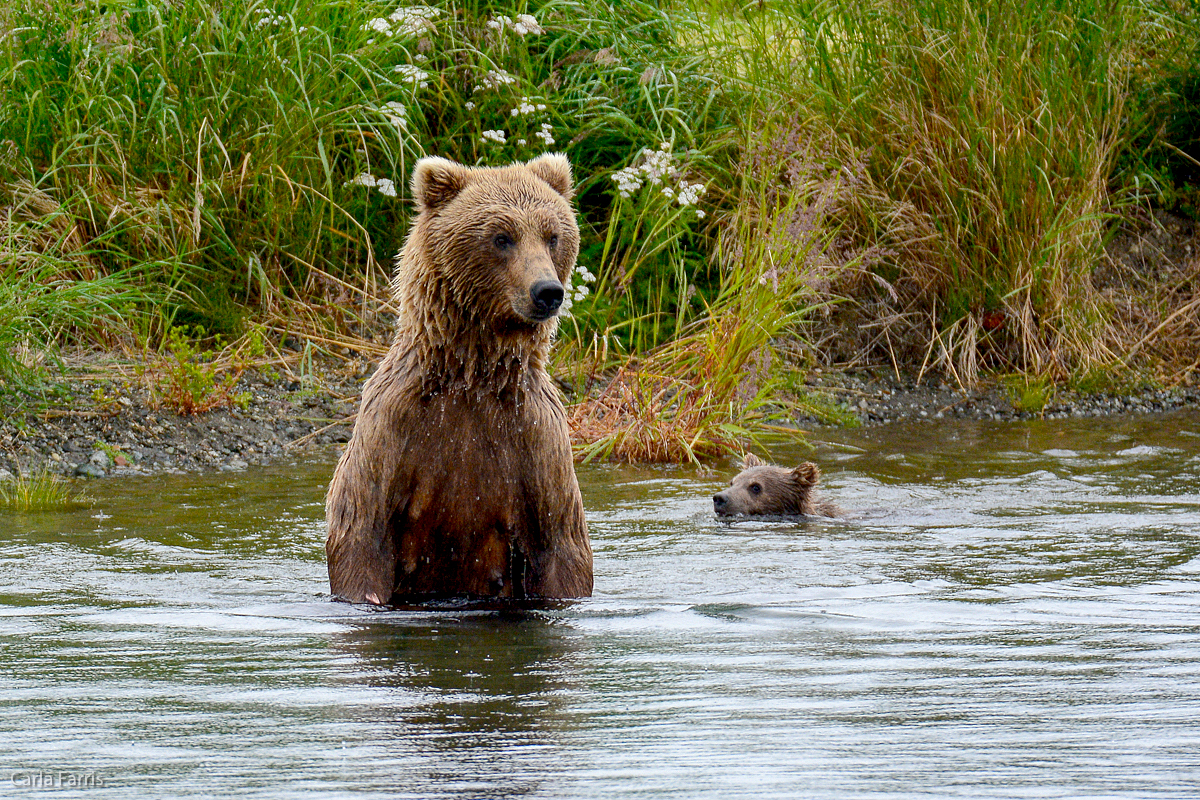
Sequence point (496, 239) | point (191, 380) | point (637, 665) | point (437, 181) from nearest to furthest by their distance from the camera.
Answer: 1. point (637, 665)
2. point (496, 239)
3. point (437, 181)
4. point (191, 380)

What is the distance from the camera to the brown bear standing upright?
483 centimetres

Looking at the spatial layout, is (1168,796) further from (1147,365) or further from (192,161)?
(1147,365)

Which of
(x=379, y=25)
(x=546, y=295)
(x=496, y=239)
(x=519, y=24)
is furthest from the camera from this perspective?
(x=519, y=24)

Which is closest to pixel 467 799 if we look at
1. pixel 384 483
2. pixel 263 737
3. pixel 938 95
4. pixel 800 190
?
pixel 263 737

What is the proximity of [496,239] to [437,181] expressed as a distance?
1.31 feet

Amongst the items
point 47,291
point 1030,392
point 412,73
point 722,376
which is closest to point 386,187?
point 412,73

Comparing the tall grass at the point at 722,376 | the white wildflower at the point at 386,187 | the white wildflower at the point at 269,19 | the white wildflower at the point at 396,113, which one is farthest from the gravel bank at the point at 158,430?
the white wildflower at the point at 269,19

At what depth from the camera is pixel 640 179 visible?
9.90 meters

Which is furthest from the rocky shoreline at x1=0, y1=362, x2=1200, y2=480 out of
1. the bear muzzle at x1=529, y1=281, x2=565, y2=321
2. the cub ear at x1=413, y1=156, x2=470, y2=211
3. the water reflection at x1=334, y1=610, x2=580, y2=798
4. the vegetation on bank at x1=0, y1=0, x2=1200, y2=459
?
the water reflection at x1=334, y1=610, x2=580, y2=798

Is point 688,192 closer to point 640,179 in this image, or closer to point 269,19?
point 640,179

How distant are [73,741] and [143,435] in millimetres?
5913

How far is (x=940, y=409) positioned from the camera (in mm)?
10578

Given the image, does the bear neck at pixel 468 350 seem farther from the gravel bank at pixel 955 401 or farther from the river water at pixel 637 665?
the gravel bank at pixel 955 401

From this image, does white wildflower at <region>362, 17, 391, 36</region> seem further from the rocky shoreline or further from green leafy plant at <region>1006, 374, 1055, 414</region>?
green leafy plant at <region>1006, 374, 1055, 414</region>
